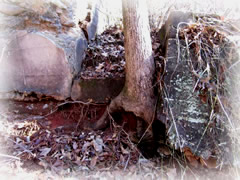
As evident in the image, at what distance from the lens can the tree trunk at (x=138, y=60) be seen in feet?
8.21

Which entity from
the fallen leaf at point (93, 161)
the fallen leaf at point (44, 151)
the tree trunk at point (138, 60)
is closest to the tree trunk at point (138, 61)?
the tree trunk at point (138, 60)

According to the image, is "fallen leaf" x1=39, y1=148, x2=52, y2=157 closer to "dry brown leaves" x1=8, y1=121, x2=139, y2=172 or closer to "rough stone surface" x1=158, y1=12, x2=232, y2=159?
"dry brown leaves" x1=8, y1=121, x2=139, y2=172

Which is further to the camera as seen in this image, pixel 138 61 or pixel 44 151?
pixel 44 151

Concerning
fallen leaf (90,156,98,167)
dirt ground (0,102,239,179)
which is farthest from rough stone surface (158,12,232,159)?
fallen leaf (90,156,98,167)

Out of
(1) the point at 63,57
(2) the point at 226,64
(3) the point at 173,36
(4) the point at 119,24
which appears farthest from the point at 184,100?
(4) the point at 119,24

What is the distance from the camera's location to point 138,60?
101 inches

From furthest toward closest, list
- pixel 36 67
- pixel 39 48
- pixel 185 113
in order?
1. pixel 36 67
2. pixel 39 48
3. pixel 185 113

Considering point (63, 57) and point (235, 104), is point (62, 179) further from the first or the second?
point (235, 104)

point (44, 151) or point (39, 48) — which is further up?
point (39, 48)

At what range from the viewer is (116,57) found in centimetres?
349

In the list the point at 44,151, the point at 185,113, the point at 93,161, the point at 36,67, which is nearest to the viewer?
the point at 185,113

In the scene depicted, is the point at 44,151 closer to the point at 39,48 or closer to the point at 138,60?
the point at 39,48

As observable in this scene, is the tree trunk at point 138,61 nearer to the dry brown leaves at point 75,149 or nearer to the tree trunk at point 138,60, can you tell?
the tree trunk at point 138,60

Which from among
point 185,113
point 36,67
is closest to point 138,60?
point 185,113
